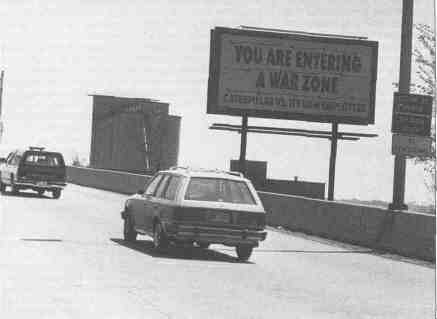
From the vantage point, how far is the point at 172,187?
18391 millimetres

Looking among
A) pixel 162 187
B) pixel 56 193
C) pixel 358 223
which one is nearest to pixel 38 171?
pixel 56 193

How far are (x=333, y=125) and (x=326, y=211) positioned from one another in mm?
13324

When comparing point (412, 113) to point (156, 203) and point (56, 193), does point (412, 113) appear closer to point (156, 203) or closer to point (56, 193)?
point (156, 203)

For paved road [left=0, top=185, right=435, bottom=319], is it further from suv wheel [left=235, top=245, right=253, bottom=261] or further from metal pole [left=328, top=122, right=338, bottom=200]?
metal pole [left=328, top=122, right=338, bottom=200]

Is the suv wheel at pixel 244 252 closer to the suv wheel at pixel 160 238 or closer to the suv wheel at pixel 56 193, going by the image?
the suv wheel at pixel 160 238

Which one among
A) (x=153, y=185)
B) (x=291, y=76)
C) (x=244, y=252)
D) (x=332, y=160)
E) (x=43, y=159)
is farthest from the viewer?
(x=43, y=159)

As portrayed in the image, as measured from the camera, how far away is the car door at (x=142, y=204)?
19422 mm

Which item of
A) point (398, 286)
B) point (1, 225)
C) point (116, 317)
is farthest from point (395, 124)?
point (116, 317)

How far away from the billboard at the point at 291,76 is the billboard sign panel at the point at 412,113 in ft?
55.5

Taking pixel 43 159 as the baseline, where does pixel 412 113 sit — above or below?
above

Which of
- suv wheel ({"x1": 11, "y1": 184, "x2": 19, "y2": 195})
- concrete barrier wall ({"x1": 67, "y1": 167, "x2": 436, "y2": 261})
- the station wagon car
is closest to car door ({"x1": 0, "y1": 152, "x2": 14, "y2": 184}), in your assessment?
suv wheel ({"x1": 11, "y1": 184, "x2": 19, "y2": 195})

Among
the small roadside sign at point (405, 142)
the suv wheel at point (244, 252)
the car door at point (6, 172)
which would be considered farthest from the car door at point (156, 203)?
the car door at point (6, 172)

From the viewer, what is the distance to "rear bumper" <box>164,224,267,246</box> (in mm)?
17391

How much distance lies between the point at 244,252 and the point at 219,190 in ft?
3.98
